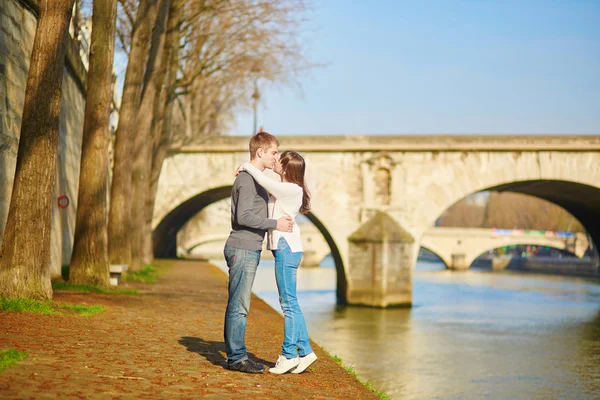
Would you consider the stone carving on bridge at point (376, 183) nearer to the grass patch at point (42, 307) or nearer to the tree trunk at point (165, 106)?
the tree trunk at point (165, 106)

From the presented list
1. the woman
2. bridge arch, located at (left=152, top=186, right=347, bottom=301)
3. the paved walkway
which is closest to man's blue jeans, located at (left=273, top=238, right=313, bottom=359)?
the woman

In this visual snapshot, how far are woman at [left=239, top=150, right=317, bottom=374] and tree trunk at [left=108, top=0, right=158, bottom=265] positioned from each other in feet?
31.2

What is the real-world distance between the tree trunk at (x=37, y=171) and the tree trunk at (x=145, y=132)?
711 centimetres

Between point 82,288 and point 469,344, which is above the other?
point 82,288

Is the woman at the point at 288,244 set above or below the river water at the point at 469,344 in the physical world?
above

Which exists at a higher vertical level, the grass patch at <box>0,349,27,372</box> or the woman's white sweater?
the woman's white sweater

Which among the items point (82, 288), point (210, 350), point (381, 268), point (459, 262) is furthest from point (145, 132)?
point (459, 262)

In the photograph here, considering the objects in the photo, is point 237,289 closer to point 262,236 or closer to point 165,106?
point 262,236

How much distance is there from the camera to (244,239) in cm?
593

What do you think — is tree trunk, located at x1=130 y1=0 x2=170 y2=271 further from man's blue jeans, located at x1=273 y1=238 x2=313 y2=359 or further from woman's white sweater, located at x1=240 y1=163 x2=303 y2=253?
man's blue jeans, located at x1=273 y1=238 x2=313 y2=359

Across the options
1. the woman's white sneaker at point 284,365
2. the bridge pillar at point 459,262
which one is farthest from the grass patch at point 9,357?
the bridge pillar at point 459,262

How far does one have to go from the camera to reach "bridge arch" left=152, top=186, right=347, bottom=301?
28469mm

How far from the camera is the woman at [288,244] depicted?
5945 millimetres

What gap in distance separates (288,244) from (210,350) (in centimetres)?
174
